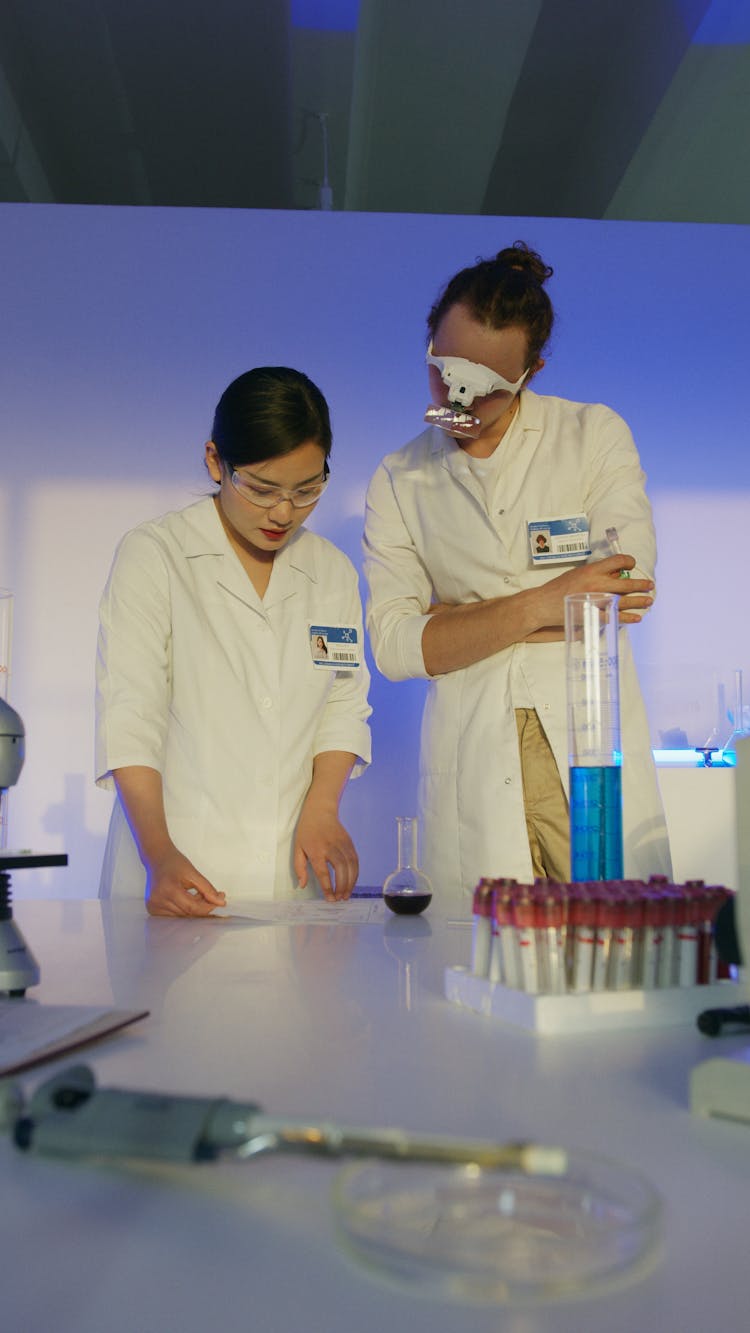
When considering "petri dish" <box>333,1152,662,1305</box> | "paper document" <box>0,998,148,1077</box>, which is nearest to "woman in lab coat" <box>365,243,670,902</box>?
"paper document" <box>0,998,148,1077</box>

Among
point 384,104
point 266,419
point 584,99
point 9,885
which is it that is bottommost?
point 9,885

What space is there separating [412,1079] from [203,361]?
3412 mm

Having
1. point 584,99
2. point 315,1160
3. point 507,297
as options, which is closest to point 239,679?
point 507,297

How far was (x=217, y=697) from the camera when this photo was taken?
202 cm

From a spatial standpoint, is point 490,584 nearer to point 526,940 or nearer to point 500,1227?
point 526,940

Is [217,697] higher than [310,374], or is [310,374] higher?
[310,374]

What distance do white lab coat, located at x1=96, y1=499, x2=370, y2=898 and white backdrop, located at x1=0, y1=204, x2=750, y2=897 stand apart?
1548 millimetres

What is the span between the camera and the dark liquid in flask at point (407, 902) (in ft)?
5.08

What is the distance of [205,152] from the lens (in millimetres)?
4941

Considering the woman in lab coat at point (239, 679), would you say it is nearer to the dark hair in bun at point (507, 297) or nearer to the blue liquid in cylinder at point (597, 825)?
the dark hair in bun at point (507, 297)

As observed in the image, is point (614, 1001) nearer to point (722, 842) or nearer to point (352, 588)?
point (352, 588)

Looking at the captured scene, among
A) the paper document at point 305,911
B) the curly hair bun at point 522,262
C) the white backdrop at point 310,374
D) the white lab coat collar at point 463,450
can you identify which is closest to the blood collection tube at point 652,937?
the paper document at point 305,911

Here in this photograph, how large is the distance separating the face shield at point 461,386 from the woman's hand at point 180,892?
36.8 inches

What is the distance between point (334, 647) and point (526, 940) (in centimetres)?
132
